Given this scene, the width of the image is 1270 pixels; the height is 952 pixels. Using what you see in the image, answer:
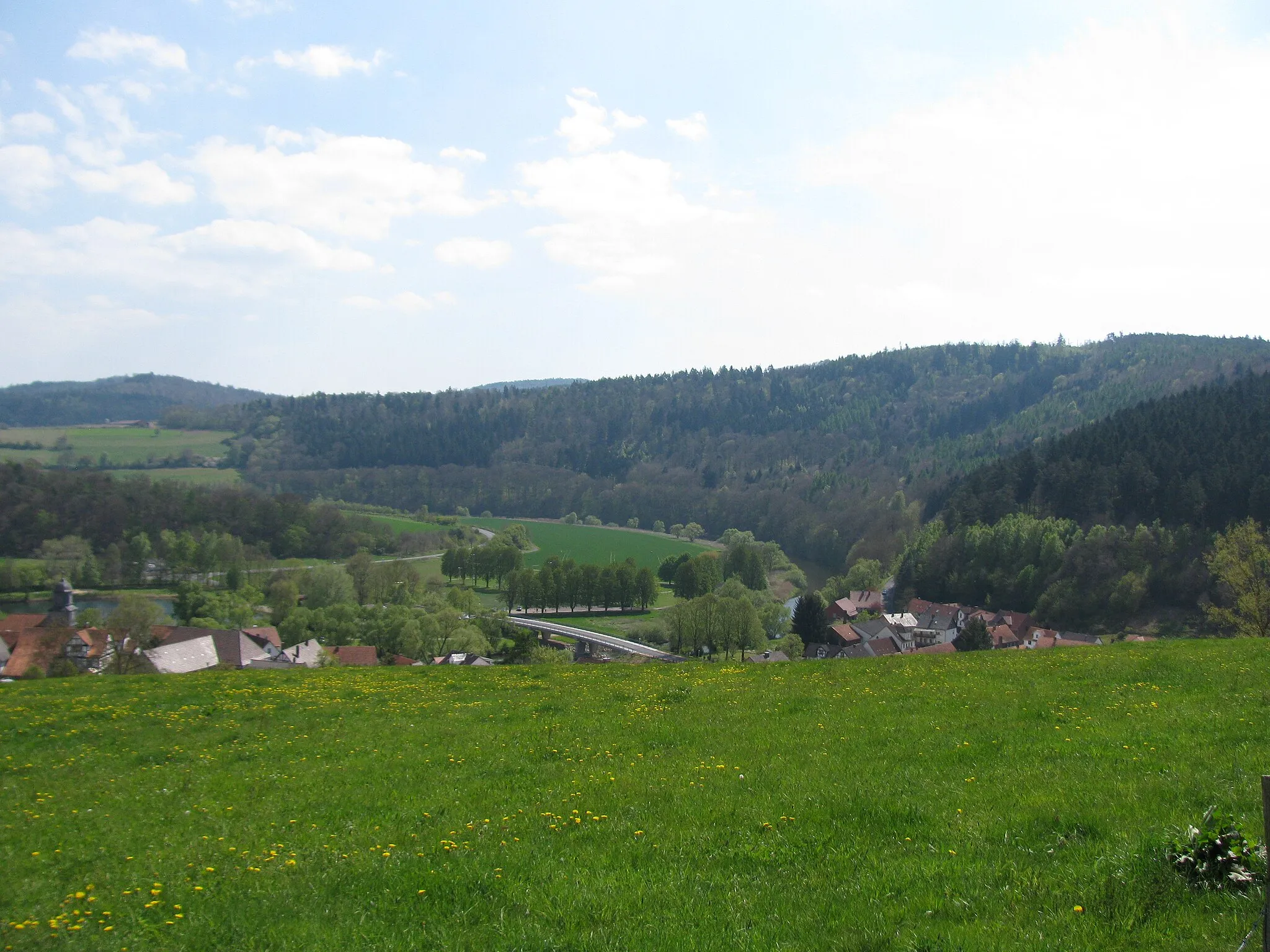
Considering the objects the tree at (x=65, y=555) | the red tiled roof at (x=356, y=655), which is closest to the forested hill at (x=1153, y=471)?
the red tiled roof at (x=356, y=655)

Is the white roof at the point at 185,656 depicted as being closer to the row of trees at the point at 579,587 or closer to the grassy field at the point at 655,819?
the grassy field at the point at 655,819

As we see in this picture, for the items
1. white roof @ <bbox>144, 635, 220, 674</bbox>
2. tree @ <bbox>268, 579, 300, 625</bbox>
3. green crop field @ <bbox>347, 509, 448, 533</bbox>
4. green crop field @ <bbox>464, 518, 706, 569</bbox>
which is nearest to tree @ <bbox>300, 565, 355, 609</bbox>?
tree @ <bbox>268, 579, 300, 625</bbox>

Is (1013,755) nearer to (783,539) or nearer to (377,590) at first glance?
(377,590)

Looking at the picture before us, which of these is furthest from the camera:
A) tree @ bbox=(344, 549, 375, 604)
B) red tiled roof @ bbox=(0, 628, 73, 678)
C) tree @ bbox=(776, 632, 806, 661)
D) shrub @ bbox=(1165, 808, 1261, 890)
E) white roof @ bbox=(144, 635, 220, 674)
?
tree @ bbox=(344, 549, 375, 604)

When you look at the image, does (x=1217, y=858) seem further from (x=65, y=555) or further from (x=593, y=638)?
(x=65, y=555)

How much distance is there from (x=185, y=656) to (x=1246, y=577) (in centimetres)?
5899

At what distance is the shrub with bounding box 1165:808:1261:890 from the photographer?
622 centimetres

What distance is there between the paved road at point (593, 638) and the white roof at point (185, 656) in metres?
33.6

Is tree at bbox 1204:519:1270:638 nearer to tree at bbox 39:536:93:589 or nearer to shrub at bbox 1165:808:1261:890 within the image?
shrub at bbox 1165:808:1261:890

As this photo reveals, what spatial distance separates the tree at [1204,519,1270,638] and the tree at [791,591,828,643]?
1679 inches

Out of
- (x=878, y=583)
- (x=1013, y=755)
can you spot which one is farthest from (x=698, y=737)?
(x=878, y=583)

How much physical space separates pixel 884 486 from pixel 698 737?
176832 mm

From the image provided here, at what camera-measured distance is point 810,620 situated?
82.4 m

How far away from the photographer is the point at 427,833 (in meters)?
9.58
